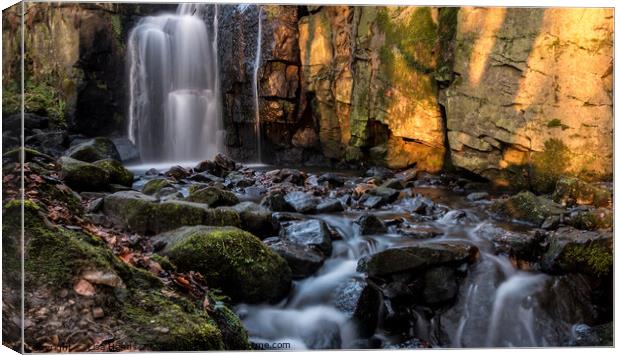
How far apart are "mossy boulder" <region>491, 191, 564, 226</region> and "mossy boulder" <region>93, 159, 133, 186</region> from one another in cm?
422

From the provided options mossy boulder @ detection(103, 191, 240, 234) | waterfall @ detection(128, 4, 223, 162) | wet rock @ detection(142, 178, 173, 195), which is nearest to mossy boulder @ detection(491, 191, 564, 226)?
mossy boulder @ detection(103, 191, 240, 234)

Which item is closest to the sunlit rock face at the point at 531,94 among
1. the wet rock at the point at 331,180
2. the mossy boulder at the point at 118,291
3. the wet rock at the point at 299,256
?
the wet rock at the point at 331,180

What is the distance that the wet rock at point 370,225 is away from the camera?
5355 mm

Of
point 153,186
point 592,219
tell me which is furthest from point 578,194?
point 153,186

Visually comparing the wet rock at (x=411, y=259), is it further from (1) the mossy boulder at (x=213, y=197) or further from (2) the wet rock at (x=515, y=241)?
(1) the mossy boulder at (x=213, y=197)

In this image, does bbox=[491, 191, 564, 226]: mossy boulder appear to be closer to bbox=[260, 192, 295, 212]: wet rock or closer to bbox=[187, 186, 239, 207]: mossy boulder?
bbox=[260, 192, 295, 212]: wet rock

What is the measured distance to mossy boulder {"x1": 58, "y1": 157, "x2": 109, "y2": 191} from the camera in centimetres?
485

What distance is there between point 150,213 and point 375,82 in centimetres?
745

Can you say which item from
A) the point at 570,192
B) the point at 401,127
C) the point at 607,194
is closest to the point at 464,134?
the point at 401,127

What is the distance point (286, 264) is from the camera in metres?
4.43

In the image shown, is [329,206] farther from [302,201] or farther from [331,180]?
[331,180]

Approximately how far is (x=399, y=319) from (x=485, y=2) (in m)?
2.69

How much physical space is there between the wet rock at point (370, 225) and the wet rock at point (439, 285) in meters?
1.04

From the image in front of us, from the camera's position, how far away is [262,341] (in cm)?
372
